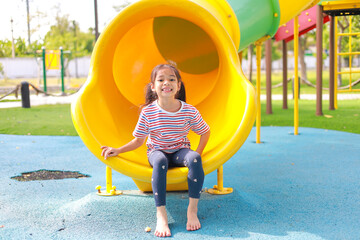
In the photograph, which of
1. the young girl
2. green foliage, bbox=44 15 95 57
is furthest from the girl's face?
green foliage, bbox=44 15 95 57

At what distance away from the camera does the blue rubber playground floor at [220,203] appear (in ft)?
7.86

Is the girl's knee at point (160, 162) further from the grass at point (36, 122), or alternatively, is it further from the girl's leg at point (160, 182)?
the grass at point (36, 122)

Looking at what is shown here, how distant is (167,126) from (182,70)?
5.00ft

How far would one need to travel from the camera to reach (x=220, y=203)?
2.91 meters

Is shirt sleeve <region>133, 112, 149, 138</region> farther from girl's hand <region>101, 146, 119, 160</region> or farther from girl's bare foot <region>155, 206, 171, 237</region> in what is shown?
girl's bare foot <region>155, 206, 171, 237</region>

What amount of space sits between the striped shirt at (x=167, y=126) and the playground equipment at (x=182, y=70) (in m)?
0.17

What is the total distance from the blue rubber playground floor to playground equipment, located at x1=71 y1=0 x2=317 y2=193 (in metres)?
0.26

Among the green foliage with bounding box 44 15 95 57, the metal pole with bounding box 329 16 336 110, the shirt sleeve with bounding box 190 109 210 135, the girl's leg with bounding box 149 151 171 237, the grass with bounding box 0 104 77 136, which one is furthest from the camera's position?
the green foliage with bounding box 44 15 95 57

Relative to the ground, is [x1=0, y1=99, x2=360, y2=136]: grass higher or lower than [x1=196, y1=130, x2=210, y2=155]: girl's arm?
lower

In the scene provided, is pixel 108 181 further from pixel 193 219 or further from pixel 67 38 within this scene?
pixel 67 38

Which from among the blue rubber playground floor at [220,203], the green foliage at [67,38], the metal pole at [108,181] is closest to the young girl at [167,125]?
the blue rubber playground floor at [220,203]

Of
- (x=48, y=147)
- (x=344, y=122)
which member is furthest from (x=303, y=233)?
(x=344, y=122)

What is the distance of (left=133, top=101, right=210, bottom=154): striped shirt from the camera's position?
8.77 feet

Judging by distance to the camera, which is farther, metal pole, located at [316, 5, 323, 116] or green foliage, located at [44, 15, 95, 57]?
green foliage, located at [44, 15, 95, 57]
